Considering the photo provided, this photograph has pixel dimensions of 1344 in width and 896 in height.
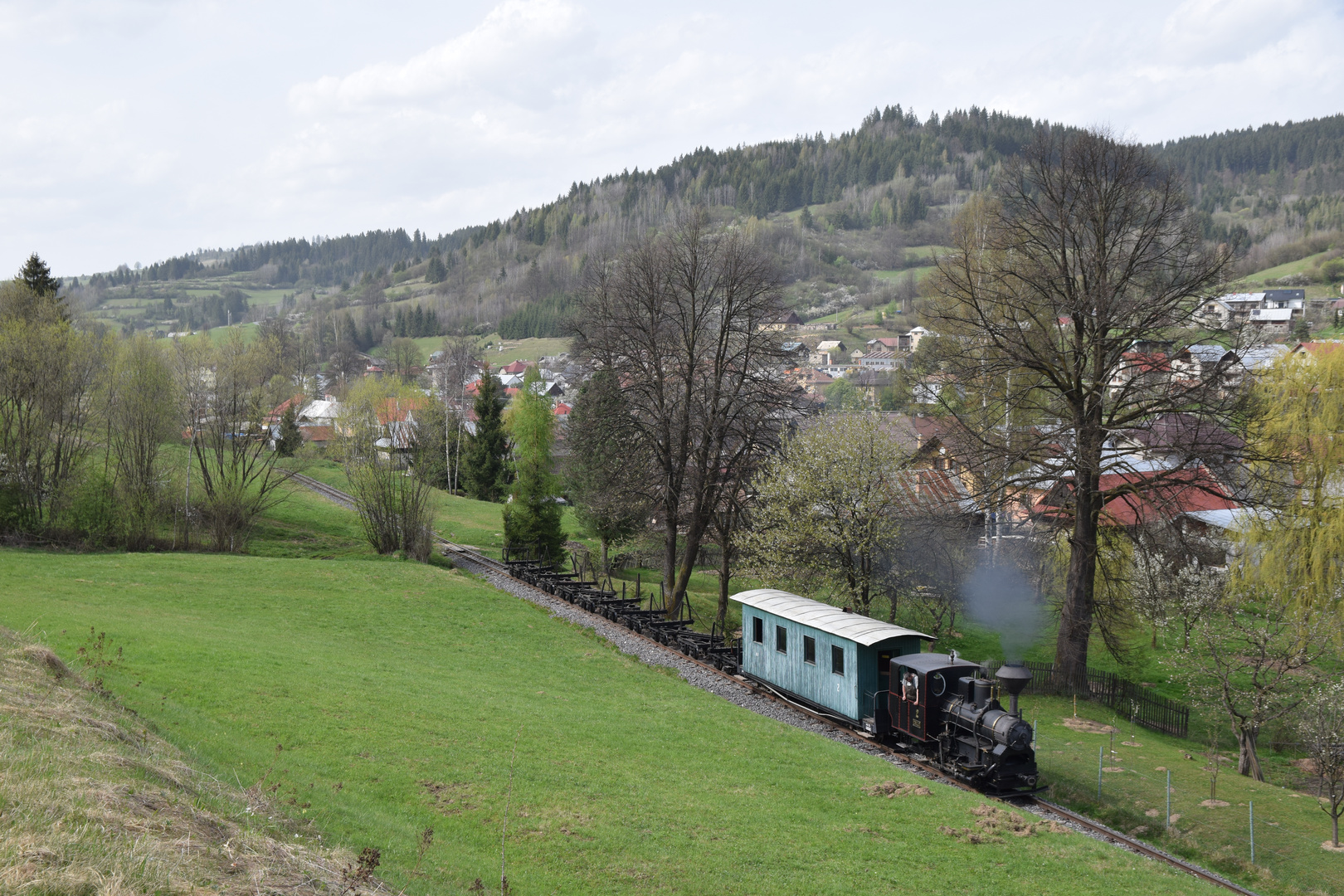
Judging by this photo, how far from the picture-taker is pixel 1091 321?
23.7 m

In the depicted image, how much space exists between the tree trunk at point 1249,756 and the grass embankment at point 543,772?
9.80 metres

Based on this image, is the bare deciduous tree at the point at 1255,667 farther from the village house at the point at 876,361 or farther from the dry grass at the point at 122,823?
the village house at the point at 876,361

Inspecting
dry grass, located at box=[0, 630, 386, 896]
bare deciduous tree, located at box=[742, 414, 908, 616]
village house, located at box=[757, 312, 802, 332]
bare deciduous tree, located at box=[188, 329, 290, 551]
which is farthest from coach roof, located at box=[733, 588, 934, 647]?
bare deciduous tree, located at box=[188, 329, 290, 551]

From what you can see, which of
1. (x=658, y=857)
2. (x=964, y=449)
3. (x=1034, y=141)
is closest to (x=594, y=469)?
(x=964, y=449)

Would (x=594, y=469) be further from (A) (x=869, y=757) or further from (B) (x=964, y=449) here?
(A) (x=869, y=757)

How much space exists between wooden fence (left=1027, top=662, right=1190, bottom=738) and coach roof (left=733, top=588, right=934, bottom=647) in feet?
18.7

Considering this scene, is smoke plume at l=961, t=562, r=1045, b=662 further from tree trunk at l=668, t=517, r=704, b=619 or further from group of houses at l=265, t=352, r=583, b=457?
group of houses at l=265, t=352, r=583, b=457

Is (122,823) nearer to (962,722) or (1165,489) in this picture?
(962,722)

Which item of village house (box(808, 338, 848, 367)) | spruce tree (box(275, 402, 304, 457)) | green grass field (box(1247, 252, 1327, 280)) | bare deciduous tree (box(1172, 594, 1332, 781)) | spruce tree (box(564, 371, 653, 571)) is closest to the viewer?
bare deciduous tree (box(1172, 594, 1332, 781))

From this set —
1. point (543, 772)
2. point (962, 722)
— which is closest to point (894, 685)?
point (962, 722)

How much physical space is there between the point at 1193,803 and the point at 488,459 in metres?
55.5

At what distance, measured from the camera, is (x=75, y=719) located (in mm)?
10445

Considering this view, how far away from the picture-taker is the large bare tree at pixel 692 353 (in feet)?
101

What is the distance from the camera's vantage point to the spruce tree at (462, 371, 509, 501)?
6388 centimetres
